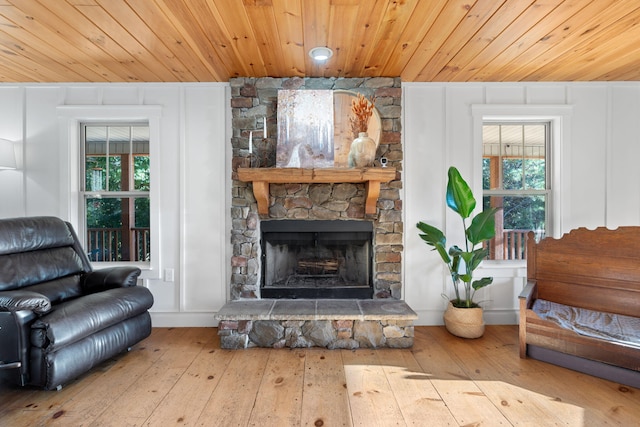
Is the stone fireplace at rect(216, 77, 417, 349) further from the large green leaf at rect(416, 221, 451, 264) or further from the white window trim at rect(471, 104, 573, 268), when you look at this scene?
the white window trim at rect(471, 104, 573, 268)

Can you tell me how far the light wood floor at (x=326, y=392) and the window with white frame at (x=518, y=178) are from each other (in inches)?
47.6

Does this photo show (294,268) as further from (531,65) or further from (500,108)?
(531,65)

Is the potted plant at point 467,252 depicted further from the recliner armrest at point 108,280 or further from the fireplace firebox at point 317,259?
the recliner armrest at point 108,280

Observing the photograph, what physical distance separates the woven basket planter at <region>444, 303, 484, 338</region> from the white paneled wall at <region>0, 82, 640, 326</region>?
308mm

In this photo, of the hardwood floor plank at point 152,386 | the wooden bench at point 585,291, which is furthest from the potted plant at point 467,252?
the hardwood floor plank at point 152,386

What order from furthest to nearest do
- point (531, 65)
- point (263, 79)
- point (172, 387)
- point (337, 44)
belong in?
point (263, 79), point (531, 65), point (337, 44), point (172, 387)

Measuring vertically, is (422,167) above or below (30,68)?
below

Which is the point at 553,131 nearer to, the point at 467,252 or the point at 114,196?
the point at 467,252

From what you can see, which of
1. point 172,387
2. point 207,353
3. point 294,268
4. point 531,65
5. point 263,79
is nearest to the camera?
point 172,387

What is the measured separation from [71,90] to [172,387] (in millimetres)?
2885

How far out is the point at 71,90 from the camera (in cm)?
312

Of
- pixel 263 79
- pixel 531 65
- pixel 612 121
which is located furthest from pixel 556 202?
pixel 263 79

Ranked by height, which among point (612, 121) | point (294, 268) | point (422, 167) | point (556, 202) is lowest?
point (294, 268)

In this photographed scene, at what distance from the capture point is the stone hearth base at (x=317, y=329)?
261 cm
